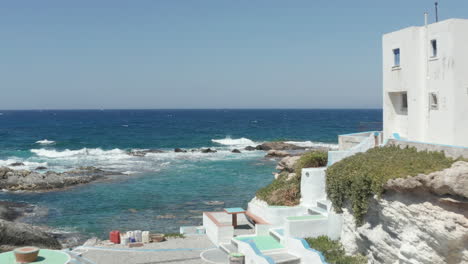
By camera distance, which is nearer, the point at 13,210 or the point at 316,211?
the point at 316,211

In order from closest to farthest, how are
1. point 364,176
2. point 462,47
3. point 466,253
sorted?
point 466,253 → point 364,176 → point 462,47

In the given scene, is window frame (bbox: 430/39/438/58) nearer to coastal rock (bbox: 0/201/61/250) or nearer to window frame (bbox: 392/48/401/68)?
window frame (bbox: 392/48/401/68)

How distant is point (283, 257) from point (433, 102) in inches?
347

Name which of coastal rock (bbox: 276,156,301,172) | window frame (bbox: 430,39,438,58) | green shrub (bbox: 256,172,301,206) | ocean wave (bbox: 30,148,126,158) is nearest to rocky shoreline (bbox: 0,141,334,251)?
coastal rock (bbox: 276,156,301,172)

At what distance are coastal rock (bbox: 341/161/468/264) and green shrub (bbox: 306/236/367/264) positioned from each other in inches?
25.6

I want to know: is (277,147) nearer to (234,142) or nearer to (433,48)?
(234,142)

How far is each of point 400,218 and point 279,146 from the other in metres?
48.8

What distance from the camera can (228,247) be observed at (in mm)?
18641

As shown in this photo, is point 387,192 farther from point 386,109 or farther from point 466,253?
point 386,109

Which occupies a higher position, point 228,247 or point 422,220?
point 422,220

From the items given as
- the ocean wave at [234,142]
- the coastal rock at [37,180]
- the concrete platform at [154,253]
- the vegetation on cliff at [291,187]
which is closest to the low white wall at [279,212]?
the vegetation on cliff at [291,187]

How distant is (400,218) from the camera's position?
13.6 m

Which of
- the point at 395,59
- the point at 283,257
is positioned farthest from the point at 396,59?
the point at 283,257

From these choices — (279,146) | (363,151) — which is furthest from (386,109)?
(279,146)
